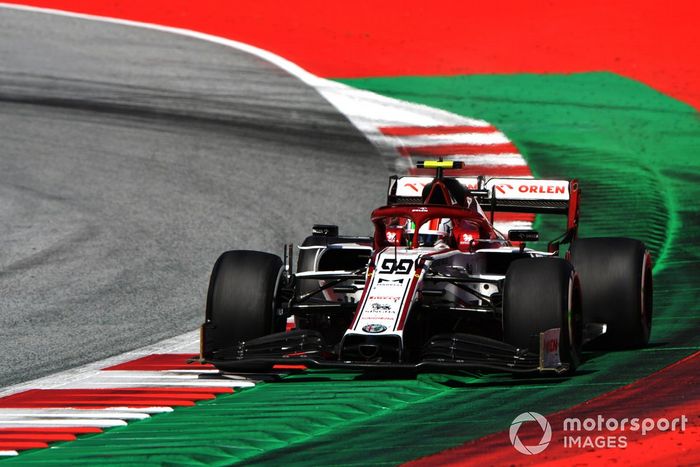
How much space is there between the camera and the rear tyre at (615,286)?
1093 cm

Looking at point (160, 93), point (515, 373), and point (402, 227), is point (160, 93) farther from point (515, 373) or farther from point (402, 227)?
point (515, 373)

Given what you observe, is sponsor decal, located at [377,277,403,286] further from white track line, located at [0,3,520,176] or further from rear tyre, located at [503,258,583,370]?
white track line, located at [0,3,520,176]

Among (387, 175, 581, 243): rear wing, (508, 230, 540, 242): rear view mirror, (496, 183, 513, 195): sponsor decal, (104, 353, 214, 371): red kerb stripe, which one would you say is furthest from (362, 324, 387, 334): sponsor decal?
(496, 183, 513, 195): sponsor decal

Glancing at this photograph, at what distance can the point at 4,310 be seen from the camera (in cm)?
1325

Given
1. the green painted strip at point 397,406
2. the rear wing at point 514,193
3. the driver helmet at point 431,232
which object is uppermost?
the rear wing at point 514,193

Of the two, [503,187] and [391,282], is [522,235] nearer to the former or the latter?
[391,282]

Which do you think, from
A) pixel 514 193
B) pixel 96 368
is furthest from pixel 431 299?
pixel 514 193

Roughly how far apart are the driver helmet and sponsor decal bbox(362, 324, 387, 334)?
5.18 ft

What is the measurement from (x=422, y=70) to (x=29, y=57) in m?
7.38

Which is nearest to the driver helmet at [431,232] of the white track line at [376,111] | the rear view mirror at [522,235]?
the rear view mirror at [522,235]

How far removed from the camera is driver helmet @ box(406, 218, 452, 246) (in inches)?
434

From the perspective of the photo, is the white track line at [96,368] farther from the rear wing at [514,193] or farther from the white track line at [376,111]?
the white track line at [376,111]

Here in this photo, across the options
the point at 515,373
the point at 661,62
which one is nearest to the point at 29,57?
the point at 661,62

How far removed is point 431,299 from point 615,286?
1.59 m
